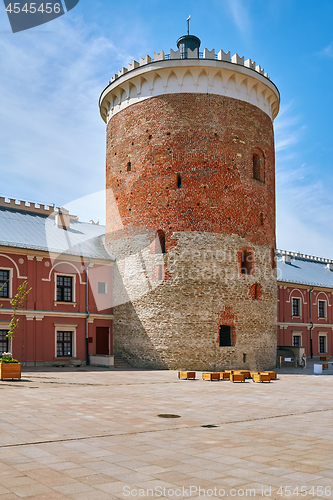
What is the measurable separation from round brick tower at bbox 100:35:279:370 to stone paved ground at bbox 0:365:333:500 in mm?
9039

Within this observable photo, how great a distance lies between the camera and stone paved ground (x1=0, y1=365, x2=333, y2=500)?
19.8ft

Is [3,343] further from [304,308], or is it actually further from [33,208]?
[304,308]

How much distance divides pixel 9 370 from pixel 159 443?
10879 millimetres

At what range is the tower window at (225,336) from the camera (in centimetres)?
2567

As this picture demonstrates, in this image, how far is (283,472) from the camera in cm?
669

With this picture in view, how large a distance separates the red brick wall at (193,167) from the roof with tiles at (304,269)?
522 inches

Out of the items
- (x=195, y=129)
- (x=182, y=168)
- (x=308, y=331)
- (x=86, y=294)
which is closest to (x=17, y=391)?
(x=86, y=294)

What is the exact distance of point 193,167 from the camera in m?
25.7

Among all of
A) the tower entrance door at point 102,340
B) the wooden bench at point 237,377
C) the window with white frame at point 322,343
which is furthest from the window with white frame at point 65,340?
the window with white frame at point 322,343

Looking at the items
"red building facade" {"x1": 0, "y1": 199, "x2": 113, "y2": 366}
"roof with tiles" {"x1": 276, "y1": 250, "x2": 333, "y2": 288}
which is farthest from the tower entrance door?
"roof with tiles" {"x1": 276, "y1": 250, "x2": 333, "y2": 288}

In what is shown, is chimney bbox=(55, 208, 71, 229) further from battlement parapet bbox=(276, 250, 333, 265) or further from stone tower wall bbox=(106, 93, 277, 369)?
battlement parapet bbox=(276, 250, 333, 265)

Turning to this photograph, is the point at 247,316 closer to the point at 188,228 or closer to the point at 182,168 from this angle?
the point at 188,228

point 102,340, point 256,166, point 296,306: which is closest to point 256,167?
point 256,166

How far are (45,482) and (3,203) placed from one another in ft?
84.3
